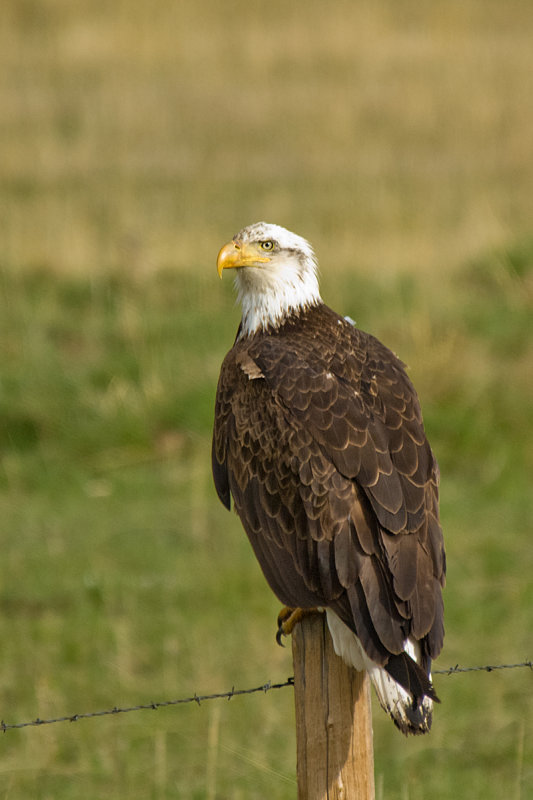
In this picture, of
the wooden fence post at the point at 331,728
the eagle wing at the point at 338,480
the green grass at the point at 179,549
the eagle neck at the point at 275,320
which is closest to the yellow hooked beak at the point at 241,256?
the eagle neck at the point at 275,320

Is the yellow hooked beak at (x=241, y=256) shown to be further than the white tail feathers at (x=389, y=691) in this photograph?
Yes

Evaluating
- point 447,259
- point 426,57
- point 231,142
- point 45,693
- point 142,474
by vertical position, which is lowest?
point 45,693

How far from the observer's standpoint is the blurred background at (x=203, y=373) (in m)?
6.37

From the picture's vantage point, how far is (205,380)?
9.63m

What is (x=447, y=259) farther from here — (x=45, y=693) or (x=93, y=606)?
(x=45, y=693)

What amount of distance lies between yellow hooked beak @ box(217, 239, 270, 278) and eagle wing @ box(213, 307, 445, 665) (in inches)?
20.0

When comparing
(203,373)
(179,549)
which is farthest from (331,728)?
(203,373)

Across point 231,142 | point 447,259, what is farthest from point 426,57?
point 447,259

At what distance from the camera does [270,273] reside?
5164mm

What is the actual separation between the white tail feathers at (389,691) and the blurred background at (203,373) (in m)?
1.31

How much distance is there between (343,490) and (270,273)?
142 centimetres

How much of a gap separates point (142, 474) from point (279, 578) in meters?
4.86

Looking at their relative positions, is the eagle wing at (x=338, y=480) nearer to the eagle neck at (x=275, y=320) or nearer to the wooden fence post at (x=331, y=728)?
the wooden fence post at (x=331, y=728)

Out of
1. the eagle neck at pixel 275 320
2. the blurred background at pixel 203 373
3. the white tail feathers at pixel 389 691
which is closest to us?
the white tail feathers at pixel 389 691
